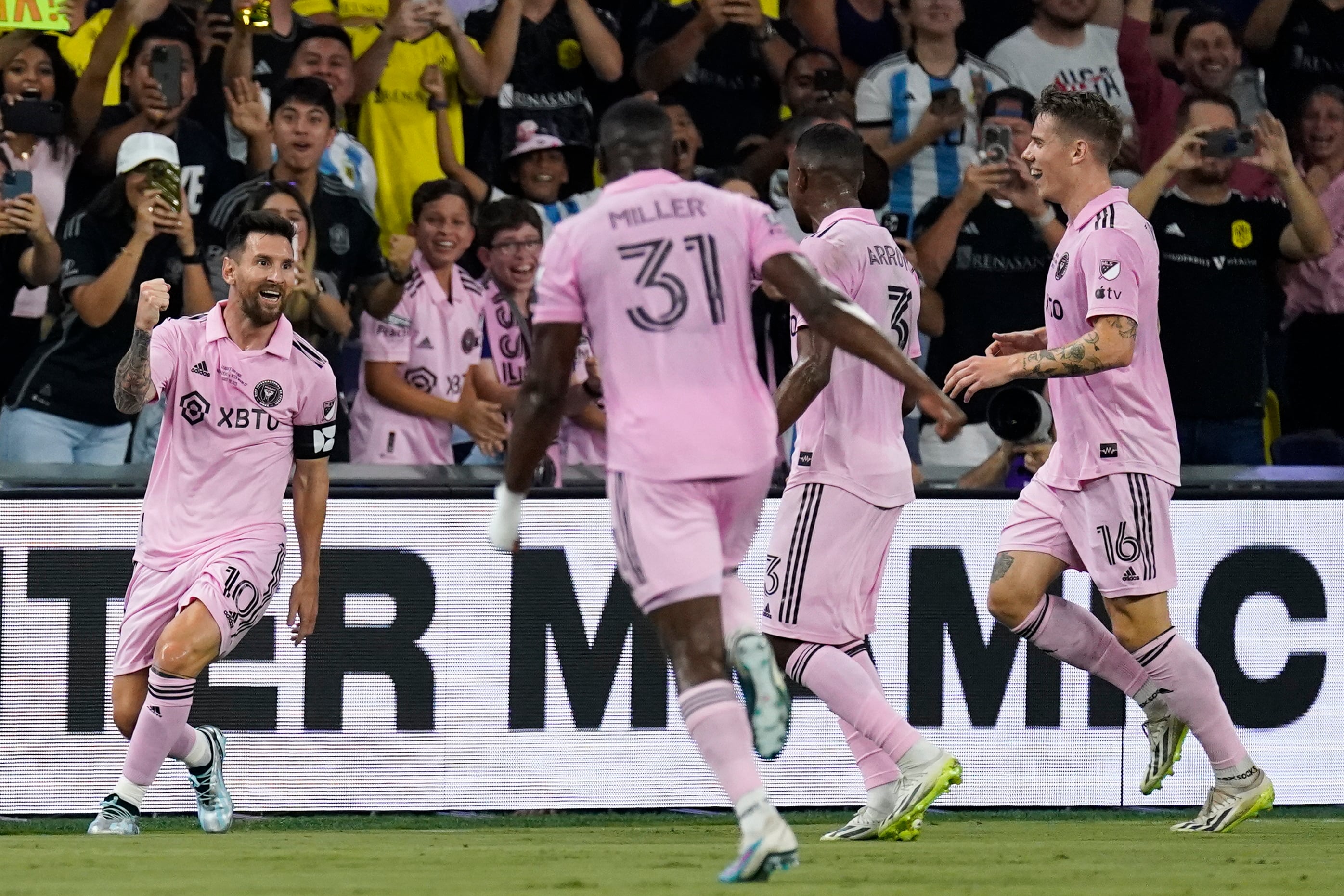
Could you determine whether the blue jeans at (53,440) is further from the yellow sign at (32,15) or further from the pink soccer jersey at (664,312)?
the pink soccer jersey at (664,312)

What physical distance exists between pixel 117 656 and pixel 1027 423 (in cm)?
398

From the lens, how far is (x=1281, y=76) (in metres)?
11.4

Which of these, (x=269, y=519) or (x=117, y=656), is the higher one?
(x=269, y=519)

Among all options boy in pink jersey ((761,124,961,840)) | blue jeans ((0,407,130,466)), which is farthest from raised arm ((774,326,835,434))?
blue jeans ((0,407,130,466))

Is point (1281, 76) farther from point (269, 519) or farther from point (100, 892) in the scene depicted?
point (100, 892)

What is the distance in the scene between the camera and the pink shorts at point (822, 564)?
6.69 m

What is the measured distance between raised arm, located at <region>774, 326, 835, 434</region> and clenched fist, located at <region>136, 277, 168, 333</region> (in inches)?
97.4

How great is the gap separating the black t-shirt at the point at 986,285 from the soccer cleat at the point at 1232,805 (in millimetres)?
3254

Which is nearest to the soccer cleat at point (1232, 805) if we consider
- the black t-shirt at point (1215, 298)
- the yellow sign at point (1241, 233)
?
the black t-shirt at point (1215, 298)

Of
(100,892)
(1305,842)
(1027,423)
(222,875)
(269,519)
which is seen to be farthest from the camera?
(1027,423)

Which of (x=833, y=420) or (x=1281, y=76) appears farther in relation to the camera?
(x=1281, y=76)

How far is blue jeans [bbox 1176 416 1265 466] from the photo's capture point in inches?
385

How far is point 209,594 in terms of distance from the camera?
7.09 meters

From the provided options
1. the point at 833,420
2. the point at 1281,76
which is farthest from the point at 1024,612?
the point at 1281,76
